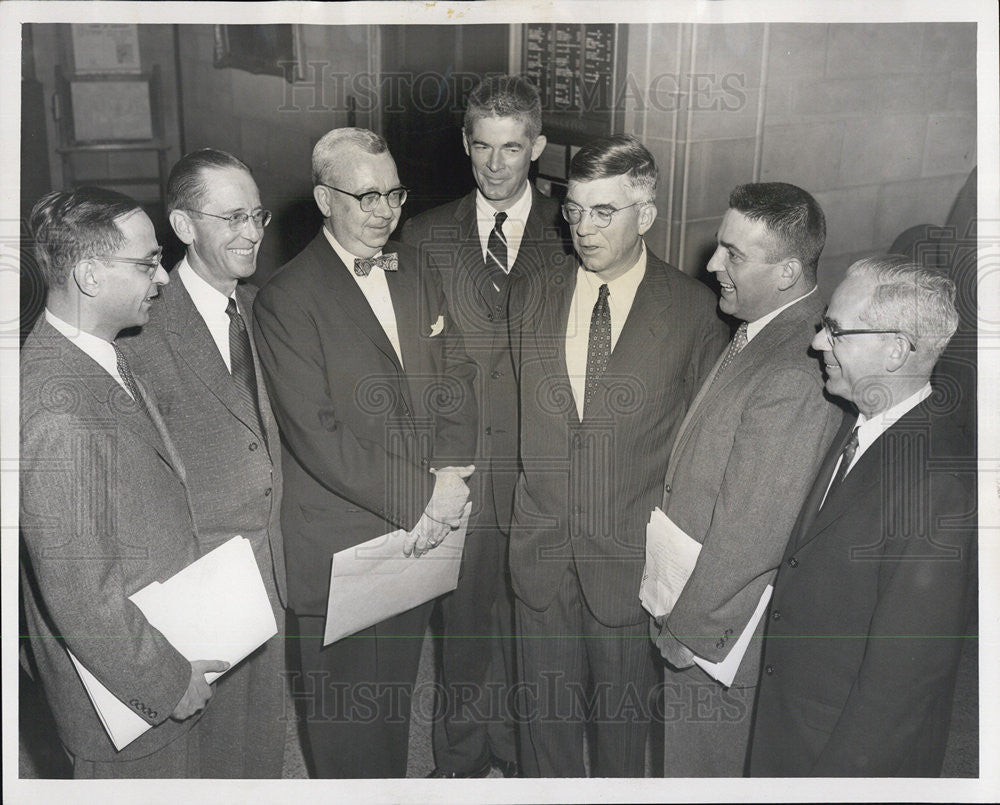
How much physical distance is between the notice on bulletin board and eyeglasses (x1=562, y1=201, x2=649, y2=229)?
3.03ft

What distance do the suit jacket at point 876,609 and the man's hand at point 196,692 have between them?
43.6 inches

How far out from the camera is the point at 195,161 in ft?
5.90

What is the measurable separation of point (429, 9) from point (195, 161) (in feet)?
1.81

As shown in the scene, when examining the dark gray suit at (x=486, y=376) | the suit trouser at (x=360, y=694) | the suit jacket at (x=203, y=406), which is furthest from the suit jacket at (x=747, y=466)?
the suit jacket at (x=203, y=406)

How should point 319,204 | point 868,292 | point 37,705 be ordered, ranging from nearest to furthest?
point 868,292, point 319,204, point 37,705

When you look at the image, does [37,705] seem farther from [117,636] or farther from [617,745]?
[617,745]

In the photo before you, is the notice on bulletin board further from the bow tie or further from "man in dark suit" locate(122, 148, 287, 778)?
the bow tie

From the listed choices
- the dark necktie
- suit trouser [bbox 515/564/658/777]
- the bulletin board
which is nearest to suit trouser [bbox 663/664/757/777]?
suit trouser [bbox 515/564/658/777]

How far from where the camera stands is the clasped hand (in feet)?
6.17

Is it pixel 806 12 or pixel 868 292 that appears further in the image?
pixel 806 12

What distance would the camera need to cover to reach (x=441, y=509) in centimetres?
189

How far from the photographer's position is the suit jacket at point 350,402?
1806mm

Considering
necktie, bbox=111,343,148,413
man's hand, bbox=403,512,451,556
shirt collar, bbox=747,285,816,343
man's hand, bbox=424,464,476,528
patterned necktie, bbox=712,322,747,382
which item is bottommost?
man's hand, bbox=403,512,451,556

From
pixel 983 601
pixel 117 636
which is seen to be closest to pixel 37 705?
pixel 117 636
